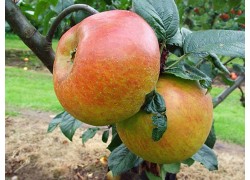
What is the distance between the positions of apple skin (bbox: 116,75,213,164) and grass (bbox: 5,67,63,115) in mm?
3974

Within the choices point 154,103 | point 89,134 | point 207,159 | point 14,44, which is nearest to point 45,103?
point 89,134

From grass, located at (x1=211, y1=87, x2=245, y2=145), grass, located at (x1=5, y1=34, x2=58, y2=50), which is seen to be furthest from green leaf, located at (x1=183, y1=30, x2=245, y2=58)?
grass, located at (x1=5, y1=34, x2=58, y2=50)

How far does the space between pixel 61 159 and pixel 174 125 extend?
8.58 feet

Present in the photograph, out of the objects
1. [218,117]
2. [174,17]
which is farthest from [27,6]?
[218,117]

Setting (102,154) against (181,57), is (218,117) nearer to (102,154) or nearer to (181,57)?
(102,154)

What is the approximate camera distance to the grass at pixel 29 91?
495cm

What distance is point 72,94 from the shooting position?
0.66 meters

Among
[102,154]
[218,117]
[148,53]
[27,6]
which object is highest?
[148,53]

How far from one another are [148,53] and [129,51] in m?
0.04

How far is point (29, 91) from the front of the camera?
5.78m

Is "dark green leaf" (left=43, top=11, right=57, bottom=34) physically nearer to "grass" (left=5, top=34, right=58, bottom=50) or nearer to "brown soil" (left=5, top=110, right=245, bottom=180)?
"brown soil" (left=5, top=110, right=245, bottom=180)

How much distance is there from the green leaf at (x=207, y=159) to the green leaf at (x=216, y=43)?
1.26 ft

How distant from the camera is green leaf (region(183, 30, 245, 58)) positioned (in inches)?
29.6

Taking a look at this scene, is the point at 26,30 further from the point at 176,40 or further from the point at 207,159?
the point at 207,159
